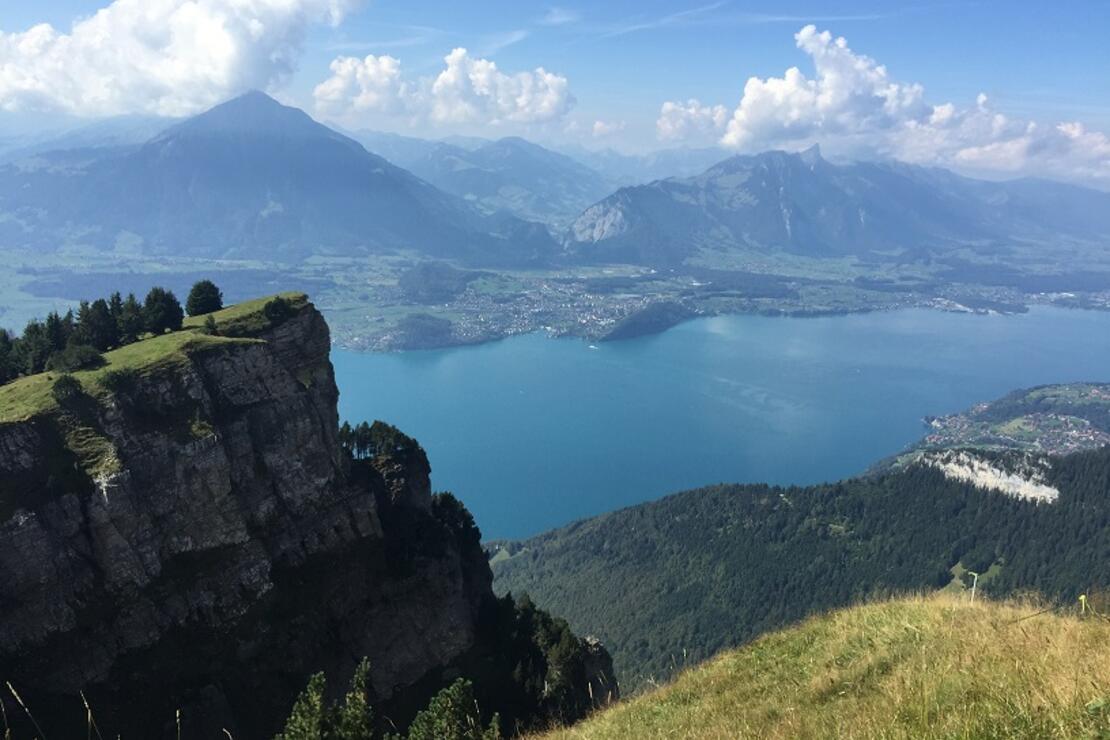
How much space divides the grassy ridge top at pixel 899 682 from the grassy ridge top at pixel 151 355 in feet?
89.4

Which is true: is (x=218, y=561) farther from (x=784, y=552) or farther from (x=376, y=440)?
(x=784, y=552)

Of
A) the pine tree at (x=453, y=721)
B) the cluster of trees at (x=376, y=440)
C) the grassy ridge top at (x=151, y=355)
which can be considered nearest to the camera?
the pine tree at (x=453, y=721)

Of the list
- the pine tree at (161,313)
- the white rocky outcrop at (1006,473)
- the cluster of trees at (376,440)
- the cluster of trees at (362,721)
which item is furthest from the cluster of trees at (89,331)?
the white rocky outcrop at (1006,473)

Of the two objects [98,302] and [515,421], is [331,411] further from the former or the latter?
[515,421]

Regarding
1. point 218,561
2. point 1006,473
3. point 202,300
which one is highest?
point 202,300

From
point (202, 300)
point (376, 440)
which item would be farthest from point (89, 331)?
point (376, 440)

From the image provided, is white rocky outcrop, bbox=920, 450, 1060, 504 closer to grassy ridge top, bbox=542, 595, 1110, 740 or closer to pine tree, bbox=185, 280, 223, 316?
grassy ridge top, bbox=542, 595, 1110, 740

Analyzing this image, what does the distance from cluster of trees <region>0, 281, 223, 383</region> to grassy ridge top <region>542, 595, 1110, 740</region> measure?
32036 millimetres

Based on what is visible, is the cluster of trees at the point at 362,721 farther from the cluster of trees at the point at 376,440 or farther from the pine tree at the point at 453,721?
the cluster of trees at the point at 376,440

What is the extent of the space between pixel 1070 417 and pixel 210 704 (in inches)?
9204

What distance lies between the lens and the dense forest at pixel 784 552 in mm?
97125

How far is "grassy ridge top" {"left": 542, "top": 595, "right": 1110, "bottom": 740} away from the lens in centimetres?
755

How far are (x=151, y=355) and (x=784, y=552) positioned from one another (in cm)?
10112

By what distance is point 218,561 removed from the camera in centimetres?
3138
